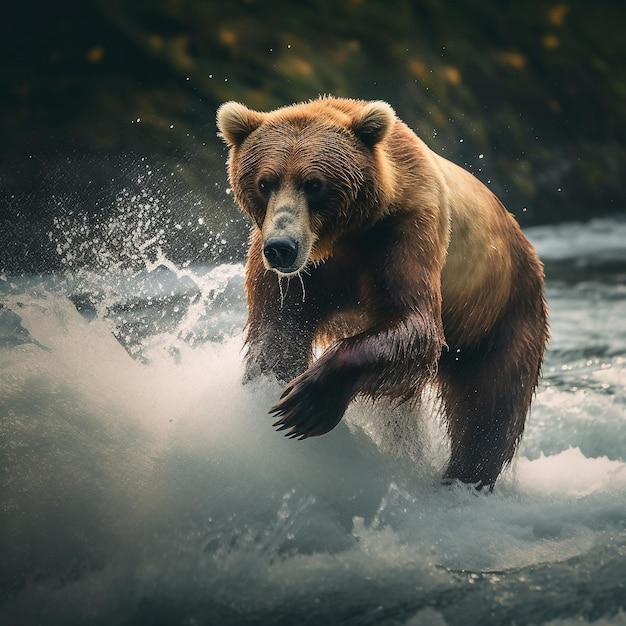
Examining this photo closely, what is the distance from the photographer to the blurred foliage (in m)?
10.0

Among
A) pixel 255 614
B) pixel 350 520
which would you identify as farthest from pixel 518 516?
pixel 255 614

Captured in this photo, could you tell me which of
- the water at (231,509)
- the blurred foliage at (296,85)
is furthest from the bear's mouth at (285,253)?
the blurred foliage at (296,85)

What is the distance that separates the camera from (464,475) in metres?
4.70

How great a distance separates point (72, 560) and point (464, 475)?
2028 mm

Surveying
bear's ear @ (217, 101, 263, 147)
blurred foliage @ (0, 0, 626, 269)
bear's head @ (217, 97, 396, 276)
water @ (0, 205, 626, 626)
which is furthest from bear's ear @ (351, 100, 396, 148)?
blurred foliage @ (0, 0, 626, 269)

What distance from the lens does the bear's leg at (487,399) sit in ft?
14.9

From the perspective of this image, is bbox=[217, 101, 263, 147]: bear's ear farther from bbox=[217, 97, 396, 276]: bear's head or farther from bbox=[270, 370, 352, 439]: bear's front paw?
bbox=[270, 370, 352, 439]: bear's front paw

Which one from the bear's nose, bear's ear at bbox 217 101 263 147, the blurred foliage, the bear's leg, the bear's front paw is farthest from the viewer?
the blurred foliage

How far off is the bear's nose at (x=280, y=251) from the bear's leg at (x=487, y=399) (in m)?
1.21

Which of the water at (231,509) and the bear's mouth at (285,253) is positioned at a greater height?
the bear's mouth at (285,253)

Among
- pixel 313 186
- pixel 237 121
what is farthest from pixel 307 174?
pixel 237 121

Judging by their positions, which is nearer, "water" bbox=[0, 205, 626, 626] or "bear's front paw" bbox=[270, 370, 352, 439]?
"water" bbox=[0, 205, 626, 626]

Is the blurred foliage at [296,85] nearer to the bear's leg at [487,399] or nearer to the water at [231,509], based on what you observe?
the water at [231,509]

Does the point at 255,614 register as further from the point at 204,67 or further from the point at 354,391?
the point at 204,67
